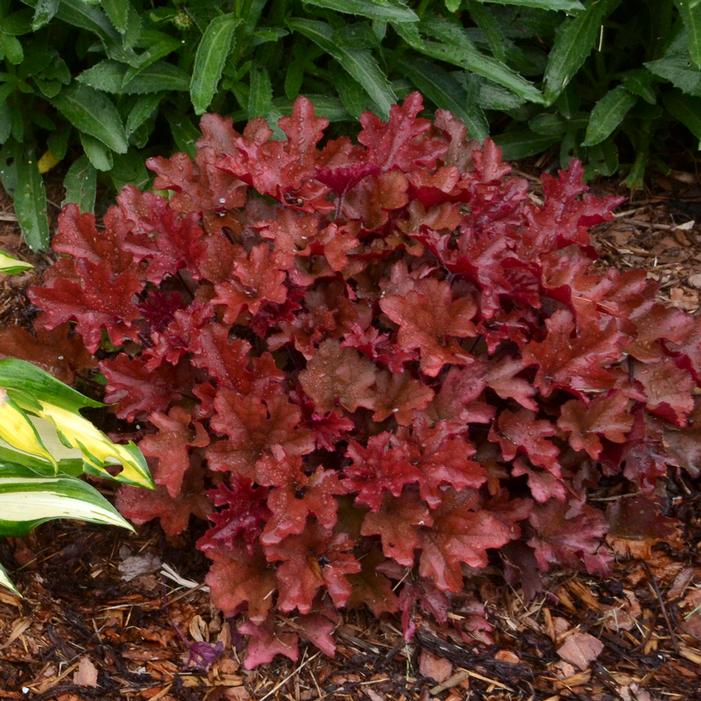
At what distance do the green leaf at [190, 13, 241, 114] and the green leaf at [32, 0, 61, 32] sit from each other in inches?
15.7

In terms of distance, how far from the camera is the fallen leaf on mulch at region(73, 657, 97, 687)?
2160 mm

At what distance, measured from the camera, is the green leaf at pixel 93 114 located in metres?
2.86

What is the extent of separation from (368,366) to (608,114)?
4.67 ft

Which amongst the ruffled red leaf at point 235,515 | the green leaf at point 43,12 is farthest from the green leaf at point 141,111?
the ruffled red leaf at point 235,515

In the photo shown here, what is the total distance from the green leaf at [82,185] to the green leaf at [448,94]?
1.05 metres

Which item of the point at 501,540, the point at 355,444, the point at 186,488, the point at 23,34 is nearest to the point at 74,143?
the point at 23,34

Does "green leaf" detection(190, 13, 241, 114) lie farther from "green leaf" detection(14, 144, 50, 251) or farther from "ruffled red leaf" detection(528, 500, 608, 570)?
"ruffled red leaf" detection(528, 500, 608, 570)

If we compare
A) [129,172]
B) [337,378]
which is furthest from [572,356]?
[129,172]

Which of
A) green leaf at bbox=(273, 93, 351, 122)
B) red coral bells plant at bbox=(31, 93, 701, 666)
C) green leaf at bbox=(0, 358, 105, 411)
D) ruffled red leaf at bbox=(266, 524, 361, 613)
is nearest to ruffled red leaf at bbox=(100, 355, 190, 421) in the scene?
red coral bells plant at bbox=(31, 93, 701, 666)

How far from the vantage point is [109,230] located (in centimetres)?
228

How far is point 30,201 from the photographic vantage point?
3029 millimetres

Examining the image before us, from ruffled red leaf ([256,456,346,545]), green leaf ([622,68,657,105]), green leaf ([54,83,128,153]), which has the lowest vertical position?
ruffled red leaf ([256,456,346,545])

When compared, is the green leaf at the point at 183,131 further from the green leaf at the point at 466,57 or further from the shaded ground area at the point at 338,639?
the shaded ground area at the point at 338,639

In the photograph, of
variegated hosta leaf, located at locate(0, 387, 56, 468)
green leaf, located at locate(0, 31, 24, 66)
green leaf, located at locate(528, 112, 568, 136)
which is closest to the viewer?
variegated hosta leaf, located at locate(0, 387, 56, 468)
